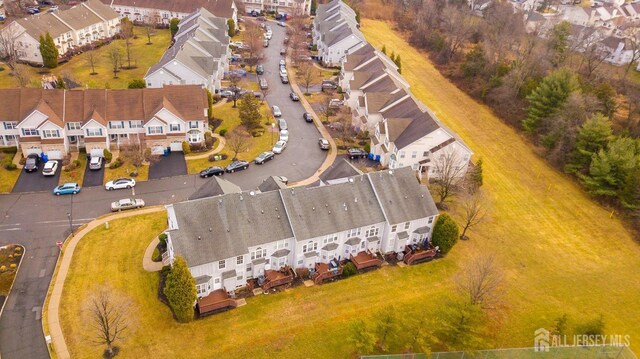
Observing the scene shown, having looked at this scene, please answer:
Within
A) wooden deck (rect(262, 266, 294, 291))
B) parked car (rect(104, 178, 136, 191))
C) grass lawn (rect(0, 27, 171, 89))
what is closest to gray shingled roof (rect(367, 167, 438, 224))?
wooden deck (rect(262, 266, 294, 291))

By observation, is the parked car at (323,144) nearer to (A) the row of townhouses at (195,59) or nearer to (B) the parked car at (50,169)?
(A) the row of townhouses at (195,59)

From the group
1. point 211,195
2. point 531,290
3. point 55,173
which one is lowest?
point 55,173

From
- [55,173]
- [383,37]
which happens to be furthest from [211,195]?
[383,37]

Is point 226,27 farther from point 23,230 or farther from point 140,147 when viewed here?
point 23,230

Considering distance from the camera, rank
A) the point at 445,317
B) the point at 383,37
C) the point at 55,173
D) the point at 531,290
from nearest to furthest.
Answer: the point at 445,317
the point at 531,290
the point at 55,173
the point at 383,37

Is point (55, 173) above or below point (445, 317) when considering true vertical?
below

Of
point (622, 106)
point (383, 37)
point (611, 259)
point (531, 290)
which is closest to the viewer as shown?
point (531, 290)
